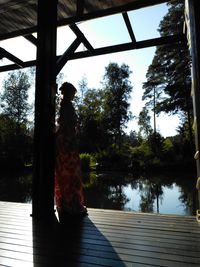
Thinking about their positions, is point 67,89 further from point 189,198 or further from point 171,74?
point 171,74

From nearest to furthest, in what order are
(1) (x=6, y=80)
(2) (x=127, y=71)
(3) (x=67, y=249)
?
(3) (x=67, y=249)
(1) (x=6, y=80)
(2) (x=127, y=71)

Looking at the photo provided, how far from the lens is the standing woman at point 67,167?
2762mm

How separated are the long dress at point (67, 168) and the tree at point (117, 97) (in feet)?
58.9

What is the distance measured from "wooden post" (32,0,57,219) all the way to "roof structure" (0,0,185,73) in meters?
0.30

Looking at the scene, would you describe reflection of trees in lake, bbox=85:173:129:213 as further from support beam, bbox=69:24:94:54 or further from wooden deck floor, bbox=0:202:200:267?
wooden deck floor, bbox=0:202:200:267

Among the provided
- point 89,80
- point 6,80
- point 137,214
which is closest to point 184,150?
point 89,80

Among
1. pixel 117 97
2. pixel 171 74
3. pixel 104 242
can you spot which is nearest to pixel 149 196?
pixel 104 242

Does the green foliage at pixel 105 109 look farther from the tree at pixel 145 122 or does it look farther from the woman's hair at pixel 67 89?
the woman's hair at pixel 67 89

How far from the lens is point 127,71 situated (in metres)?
22.6

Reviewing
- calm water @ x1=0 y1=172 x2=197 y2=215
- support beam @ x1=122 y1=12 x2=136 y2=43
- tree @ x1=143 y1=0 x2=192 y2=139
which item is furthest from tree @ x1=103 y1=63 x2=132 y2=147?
support beam @ x1=122 y1=12 x2=136 y2=43

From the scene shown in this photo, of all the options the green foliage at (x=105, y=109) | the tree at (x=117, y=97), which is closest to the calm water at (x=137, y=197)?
the green foliage at (x=105, y=109)

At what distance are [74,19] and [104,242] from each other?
8.82 ft

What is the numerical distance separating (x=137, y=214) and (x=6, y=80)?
1871cm

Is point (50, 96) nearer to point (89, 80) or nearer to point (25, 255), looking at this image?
point (25, 255)
